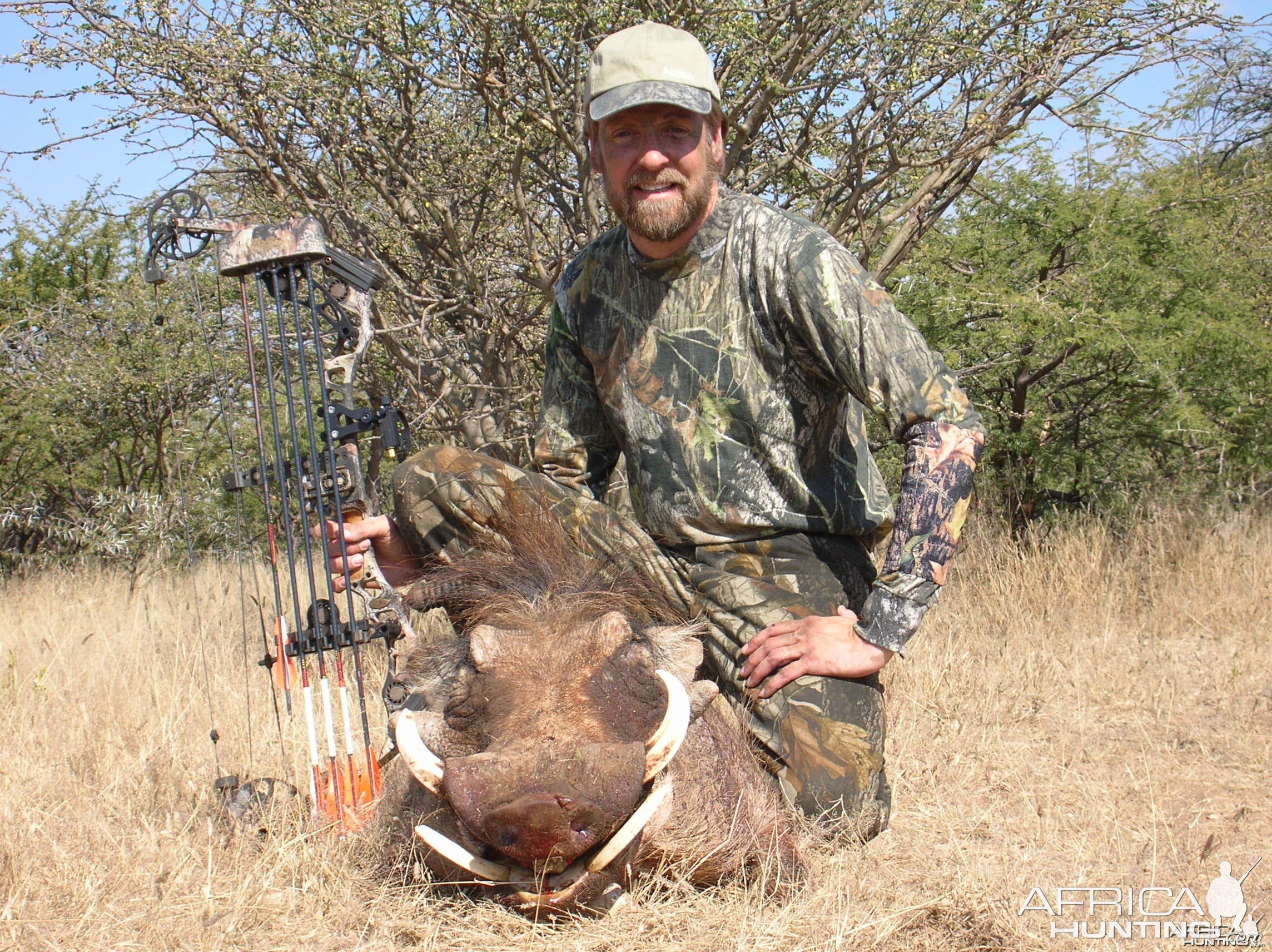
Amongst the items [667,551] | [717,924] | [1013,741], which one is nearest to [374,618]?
[667,551]

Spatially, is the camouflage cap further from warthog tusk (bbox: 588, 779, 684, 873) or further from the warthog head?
warthog tusk (bbox: 588, 779, 684, 873)

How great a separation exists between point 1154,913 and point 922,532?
3.16ft

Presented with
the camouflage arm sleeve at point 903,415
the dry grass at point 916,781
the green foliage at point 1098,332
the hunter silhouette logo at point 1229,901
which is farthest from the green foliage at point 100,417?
the hunter silhouette logo at point 1229,901

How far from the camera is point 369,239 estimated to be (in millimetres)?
5301

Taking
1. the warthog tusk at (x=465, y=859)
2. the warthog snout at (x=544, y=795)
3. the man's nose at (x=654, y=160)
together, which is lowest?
the warthog tusk at (x=465, y=859)

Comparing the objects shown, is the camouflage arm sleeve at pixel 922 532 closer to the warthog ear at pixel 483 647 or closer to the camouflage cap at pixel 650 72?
the warthog ear at pixel 483 647

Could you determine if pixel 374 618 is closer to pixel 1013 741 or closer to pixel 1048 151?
pixel 1013 741

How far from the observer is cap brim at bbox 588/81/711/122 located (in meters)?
3.02

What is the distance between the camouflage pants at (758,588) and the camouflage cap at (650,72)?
1.05 metres

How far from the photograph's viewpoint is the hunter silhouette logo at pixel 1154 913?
2340 millimetres

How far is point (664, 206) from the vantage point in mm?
3086

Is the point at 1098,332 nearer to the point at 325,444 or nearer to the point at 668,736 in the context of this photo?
the point at 325,444

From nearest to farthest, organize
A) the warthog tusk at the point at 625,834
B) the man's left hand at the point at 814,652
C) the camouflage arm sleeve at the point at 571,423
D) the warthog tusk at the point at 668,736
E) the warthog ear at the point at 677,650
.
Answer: the warthog tusk at the point at 625,834 → the warthog tusk at the point at 668,736 → the warthog ear at the point at 677,650 → the man's left hand at the point at 814,652 → the camouflage arm sleeve at the point at 571,423

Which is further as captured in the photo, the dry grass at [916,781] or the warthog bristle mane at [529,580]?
the warthog bristle mane at [529,580]
